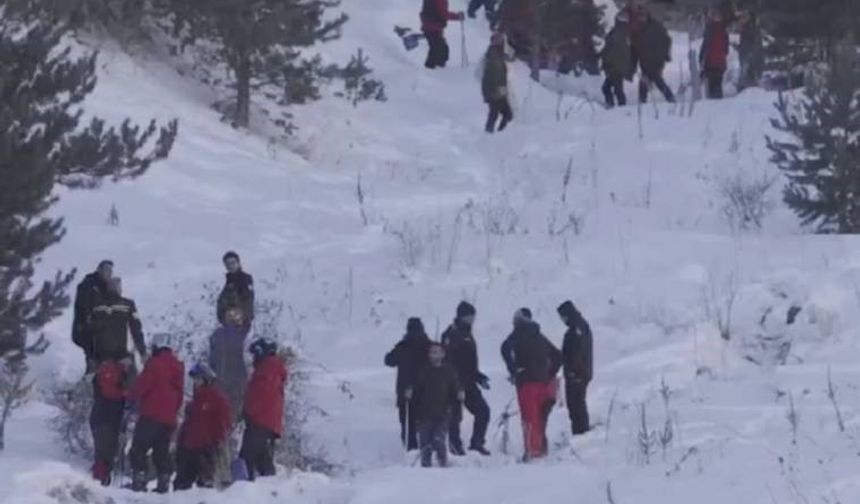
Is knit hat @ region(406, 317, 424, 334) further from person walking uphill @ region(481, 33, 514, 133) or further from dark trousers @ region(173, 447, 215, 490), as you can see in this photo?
person walking uphill @ region(481, 33, 514, 133)

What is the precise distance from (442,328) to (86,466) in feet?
16.8

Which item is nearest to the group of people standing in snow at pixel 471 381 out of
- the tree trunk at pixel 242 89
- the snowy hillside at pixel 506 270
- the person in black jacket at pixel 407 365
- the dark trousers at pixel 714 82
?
the person in black jacket at pixel 407 365

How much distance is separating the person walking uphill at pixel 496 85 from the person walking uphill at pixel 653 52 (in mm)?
2132

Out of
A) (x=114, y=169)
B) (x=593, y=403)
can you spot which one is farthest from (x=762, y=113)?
(x=114, y=169)

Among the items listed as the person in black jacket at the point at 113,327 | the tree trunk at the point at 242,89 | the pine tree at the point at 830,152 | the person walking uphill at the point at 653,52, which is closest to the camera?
the person in black jacket at the point at 113,327

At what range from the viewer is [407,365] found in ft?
50.1

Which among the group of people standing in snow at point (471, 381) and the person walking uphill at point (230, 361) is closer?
the person walking uphill at point (230, 361)

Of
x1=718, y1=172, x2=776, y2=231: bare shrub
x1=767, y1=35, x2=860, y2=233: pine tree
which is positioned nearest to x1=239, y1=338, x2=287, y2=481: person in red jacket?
x1=767, y1=35, x2=860, y2=233: pine tree

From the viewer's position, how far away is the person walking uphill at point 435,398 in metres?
14.6

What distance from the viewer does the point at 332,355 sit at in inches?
699

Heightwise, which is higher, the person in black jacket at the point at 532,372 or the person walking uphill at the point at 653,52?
the person walking uphill at the point at 653,52

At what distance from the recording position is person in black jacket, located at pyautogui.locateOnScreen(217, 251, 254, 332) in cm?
1559

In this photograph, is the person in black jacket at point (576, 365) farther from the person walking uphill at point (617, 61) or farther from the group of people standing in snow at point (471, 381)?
the person walking uphill at point (617, 61)

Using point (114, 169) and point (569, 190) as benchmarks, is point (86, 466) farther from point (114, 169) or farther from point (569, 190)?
point (569, 190)
